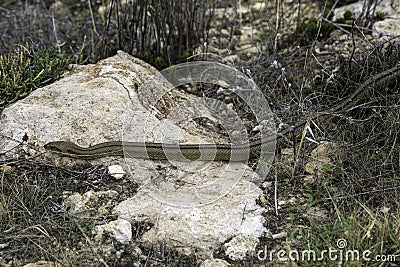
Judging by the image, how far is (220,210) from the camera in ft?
13.2

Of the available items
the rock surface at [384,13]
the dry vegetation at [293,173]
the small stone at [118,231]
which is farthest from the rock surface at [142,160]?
the rock surface at [384,13]

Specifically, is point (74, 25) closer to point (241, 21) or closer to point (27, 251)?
point (241, 21)

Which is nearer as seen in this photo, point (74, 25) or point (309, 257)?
point (309, 257)

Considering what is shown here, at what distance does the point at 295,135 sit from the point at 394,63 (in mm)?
1310

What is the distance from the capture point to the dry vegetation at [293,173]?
3.66 metres

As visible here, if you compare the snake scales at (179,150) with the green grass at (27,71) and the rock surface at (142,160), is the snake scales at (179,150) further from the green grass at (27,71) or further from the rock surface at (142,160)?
the green grass at (27,71)

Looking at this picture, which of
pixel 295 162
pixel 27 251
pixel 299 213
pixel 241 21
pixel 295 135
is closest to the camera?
pixel 27 251

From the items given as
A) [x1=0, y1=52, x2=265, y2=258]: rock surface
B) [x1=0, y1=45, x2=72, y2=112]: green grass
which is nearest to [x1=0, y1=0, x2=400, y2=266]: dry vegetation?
[x1=0, y1=45, x2=72, y2=112]: green grass

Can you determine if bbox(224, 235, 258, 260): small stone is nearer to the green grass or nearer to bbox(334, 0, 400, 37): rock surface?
the green grass

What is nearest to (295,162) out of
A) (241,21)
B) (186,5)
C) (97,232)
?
(97,232)

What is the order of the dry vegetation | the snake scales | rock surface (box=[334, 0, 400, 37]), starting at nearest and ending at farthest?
the dry vegetation, the snake scales, rock surface (box=[334, 0, 400, 37])

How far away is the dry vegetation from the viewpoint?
3660mm

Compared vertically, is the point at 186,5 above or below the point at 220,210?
above

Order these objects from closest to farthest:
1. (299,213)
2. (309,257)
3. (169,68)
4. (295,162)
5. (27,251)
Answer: (309,257) < (27,251) < (299,213) < (295,162) < (169,68)
